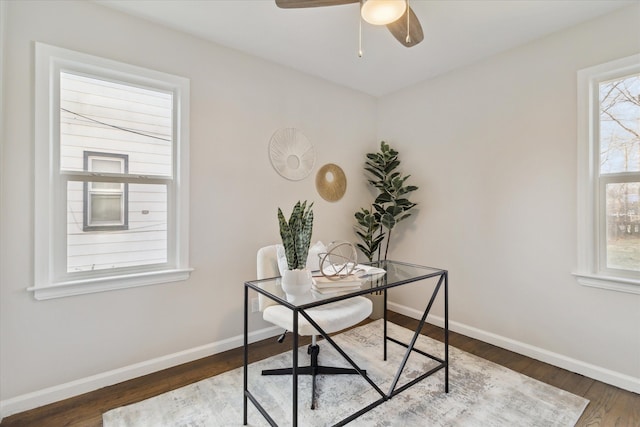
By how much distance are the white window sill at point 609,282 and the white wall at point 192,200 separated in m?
2.08

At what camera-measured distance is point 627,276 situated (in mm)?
2109

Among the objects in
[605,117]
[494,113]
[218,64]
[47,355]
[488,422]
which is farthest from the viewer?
[494,113]

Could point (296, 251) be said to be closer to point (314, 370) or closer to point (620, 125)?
point (314, 370)

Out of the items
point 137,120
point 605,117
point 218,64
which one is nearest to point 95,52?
point 137,120

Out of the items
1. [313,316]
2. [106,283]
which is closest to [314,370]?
[313,316]

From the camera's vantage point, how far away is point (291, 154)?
9.86 ft

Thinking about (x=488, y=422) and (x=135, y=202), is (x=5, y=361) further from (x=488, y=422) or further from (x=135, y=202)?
(x=488, y=422)

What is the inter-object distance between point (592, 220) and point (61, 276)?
12.0ft

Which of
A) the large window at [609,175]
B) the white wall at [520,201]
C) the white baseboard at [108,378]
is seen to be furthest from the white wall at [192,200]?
the large window at [609,175]

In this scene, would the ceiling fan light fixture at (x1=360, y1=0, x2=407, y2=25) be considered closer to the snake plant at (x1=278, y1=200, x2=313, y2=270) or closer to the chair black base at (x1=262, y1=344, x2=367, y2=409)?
the snake plant at (x1=278, y1=200, x2=313, y2=270)

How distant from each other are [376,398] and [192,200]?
6.38ft

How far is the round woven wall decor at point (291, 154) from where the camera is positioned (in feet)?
9.50

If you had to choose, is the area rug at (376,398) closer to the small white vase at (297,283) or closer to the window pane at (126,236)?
the small white vase at (297,283)

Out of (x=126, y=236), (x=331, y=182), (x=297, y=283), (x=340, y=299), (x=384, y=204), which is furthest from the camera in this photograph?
(x=384, y=204)
